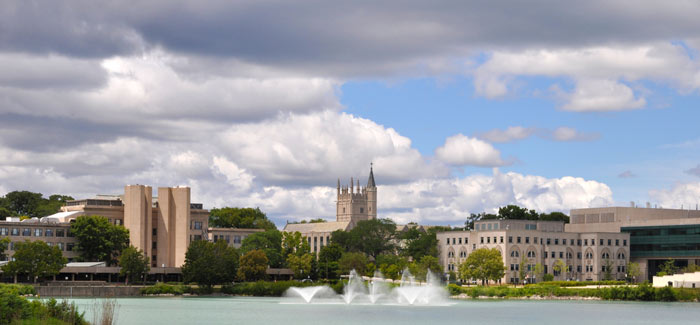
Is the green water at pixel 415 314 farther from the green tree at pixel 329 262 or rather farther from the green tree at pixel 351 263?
the green tree at pixel 351 263

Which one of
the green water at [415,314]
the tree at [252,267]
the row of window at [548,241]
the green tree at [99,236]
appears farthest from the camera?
the row of window at [548,241]

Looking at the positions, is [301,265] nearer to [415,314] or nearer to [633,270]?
[633,270]

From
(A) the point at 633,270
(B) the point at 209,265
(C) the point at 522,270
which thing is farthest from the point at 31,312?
(A) the point at 633,270

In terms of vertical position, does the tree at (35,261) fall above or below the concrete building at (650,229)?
below

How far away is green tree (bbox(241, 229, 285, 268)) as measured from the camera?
174 m

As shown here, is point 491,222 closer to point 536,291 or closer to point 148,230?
point 536,291

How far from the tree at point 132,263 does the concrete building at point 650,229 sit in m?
80.7

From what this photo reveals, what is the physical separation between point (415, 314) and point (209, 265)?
58046 mm

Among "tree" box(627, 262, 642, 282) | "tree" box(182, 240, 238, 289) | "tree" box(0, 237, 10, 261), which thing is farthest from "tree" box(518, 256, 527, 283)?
"tree" box(0, 237, 10, 261)

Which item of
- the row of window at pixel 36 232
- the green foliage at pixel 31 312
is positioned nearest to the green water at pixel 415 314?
the green foliage at pixel 31 312

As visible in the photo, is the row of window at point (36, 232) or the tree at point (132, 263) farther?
the row of window at point (36, 232)

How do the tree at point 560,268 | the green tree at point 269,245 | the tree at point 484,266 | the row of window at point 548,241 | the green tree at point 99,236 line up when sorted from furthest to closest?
the green tree at point 269,245
the row of window at point 548,241
the tree at point 560,268
the green tree at point 99,236
the tree at point 484,266

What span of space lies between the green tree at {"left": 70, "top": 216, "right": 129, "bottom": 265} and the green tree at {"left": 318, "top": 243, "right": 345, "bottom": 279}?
3392cm

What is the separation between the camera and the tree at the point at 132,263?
489ft
